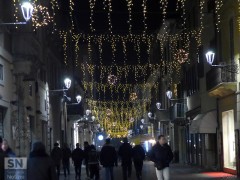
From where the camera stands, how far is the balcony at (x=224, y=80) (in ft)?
81.8

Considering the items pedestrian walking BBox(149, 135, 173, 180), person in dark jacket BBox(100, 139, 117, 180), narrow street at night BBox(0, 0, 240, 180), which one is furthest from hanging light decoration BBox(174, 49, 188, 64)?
pedestrian walking BBox(149, 135, 173, 180)

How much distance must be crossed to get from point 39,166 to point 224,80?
16617 mm

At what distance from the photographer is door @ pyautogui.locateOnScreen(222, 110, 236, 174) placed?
92.0 feet

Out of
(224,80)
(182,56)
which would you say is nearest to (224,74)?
(224,80)

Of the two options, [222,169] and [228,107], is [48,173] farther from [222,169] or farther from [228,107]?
[222,169]

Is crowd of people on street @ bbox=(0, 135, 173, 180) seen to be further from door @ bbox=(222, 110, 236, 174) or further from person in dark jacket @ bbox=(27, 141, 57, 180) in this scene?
door @ bbox=(222, 110, 236, 174)

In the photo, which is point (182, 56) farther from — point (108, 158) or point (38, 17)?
point (108, 158)

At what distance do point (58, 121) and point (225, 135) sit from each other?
15.8 metres

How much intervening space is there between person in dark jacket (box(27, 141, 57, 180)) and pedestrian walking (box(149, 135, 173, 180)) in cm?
559

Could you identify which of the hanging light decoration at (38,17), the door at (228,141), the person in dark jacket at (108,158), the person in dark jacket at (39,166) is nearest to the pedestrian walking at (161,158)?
the person in dark jacket at (108,158)

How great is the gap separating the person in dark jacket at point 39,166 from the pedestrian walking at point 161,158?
5.59m

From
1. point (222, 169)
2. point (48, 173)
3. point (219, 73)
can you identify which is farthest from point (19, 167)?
point (222, 169)

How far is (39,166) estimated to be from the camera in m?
9.91

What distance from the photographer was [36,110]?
1217 inches
